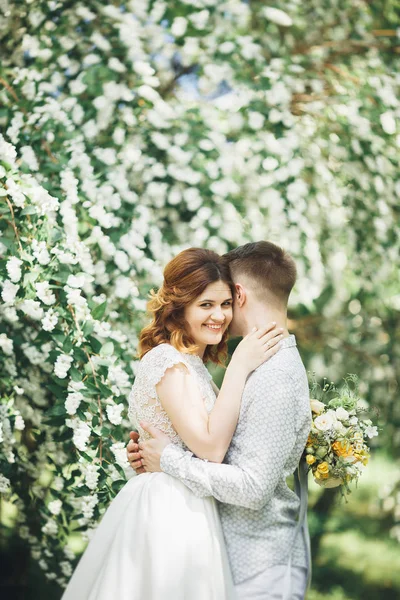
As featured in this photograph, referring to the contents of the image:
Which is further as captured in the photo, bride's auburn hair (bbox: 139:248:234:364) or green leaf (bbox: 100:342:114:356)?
green leaf (bbox: 100:342:114:356)

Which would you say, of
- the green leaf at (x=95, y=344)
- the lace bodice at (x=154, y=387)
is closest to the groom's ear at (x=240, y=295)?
the lace bodice at (x=154, y=387)

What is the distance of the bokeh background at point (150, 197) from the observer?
2619 mm

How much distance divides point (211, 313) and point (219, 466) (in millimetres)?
485

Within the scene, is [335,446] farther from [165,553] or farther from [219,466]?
[165,553]

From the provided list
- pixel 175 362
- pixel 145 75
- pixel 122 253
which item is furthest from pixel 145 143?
pixel 175 362

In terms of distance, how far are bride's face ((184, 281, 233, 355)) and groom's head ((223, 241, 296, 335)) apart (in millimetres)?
32

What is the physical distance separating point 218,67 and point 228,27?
28 centimetres

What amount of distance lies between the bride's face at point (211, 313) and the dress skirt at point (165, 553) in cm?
46

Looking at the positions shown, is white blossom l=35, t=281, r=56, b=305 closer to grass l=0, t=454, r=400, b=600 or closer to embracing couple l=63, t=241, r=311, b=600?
embracing couple l=63, t=241, r=311, b=600

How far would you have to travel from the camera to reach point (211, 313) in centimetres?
223

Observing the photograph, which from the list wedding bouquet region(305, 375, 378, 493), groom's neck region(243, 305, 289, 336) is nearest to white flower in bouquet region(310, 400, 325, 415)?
wedding bouquet region(305, 375, 378, 493)

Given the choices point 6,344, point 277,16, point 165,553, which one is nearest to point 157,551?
point 165,553

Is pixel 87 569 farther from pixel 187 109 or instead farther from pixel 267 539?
pixel 187 109

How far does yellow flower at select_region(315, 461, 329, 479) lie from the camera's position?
2.15 meters
